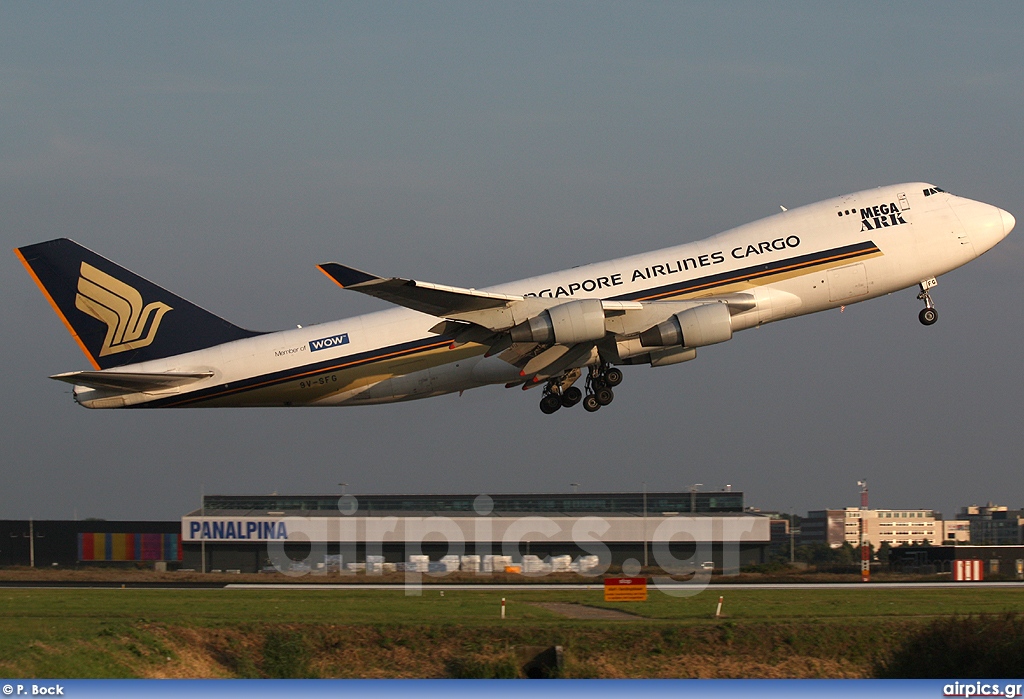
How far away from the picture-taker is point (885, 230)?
40406mm

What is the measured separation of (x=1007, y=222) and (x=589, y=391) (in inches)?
636

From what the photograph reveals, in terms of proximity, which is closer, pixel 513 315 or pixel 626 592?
pixel 513 315

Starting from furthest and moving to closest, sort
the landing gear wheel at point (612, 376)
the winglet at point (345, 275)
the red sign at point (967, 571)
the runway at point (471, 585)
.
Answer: the red sign at point (967, 571), the runway at point (471, 585), the landing gear wheel at point (612, 376), the winglet at point (345, 275)

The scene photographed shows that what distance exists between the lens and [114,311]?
146 ft

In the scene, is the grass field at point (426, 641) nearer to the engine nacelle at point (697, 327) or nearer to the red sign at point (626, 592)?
the red sign at point (626, 592)

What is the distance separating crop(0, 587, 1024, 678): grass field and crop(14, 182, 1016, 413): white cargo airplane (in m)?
7.71

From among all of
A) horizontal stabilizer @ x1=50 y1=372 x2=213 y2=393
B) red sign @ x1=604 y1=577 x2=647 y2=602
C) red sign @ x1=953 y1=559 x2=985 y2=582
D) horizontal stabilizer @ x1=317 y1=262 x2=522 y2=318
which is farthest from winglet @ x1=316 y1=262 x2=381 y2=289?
red sign @ x1=953 y1=559 x2=985 y2=582

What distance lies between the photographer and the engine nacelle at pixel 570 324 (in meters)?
37.2

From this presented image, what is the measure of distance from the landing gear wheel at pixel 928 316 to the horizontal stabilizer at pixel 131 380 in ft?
84.4

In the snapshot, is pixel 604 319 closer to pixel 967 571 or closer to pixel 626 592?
pixel 626 592

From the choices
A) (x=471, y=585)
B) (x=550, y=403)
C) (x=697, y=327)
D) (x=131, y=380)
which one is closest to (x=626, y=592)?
(x=550, y=403)

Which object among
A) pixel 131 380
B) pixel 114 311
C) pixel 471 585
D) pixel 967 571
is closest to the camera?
pixel 131 380

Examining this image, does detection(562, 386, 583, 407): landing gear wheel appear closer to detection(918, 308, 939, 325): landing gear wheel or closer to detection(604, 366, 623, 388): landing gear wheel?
detection(604, 366, 623, 388): landing gear wheel

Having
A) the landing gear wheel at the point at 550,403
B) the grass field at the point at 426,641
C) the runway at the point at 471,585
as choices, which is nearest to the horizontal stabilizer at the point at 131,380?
the grass field at the point at 426,641
